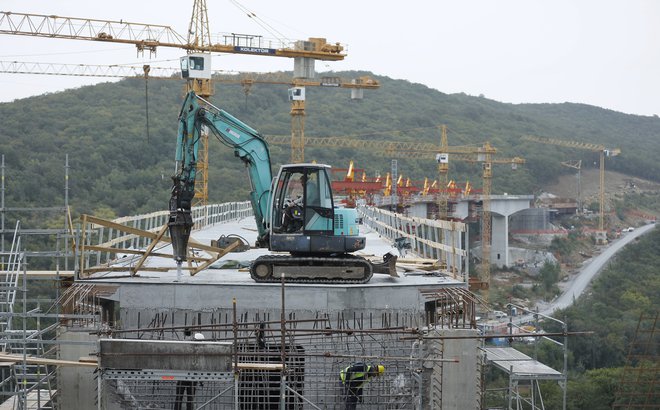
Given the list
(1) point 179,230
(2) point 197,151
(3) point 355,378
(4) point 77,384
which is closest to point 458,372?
(3) point 355,378

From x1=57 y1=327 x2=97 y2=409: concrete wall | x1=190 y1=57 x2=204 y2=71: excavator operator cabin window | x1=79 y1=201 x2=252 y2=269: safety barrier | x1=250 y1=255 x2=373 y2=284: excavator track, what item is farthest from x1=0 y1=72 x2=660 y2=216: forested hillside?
x1=57 y1=327 x2=97 y2=409: concrete wall

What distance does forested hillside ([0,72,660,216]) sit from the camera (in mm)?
70000

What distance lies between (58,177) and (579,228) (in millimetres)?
78428

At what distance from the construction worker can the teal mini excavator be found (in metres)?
3.61

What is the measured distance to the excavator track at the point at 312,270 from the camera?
20672mm

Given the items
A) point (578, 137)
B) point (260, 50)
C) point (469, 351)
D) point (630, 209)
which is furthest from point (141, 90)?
point (469, 351)

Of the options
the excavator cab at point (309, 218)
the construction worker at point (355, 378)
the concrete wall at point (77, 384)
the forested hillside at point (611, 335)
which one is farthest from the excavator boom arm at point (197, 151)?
the forested hillside at point (611, 335)

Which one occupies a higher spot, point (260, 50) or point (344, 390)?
point (260, 50)

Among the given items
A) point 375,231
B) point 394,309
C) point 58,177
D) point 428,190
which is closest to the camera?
point 394,309

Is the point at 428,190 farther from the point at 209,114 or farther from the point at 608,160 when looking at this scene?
the point at 209,114

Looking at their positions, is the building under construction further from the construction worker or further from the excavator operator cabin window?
Result: the excavator operator cabin window

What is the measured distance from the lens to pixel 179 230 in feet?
71.4

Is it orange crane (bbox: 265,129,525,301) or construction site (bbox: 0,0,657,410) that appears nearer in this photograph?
construction site (bbox: 0,0,657,410)

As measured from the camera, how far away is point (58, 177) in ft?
210
